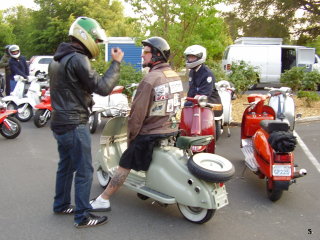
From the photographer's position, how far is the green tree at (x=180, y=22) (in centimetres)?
1138

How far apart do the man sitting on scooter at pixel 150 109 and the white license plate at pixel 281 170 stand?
1192mm

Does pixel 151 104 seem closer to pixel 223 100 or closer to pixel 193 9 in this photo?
pixel 223 100

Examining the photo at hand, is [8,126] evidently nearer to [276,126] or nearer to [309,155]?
[276,126]

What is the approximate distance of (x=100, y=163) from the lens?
4.74 meters

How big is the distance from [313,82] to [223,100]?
4163 millimetres

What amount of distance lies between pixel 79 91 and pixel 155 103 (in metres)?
0.75

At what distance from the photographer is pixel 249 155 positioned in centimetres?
522

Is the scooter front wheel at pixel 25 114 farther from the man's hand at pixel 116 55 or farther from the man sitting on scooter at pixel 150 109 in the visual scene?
the man's hand at pixel 116 55

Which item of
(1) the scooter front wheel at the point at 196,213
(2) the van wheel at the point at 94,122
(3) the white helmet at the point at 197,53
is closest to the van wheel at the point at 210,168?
(1) the scooter front wheel at the point at 196,213

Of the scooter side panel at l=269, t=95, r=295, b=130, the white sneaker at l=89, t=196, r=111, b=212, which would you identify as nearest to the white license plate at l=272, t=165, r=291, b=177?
the white sneaker at l=89, t=196, r=111, b=212

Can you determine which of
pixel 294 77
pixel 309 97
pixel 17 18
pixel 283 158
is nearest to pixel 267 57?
pixel 294 77

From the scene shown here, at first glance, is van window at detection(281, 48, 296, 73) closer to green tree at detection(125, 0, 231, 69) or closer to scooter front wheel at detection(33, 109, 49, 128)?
green tree at detection(125, 0, 231, 69)

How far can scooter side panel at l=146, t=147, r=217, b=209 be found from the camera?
12.1 feet

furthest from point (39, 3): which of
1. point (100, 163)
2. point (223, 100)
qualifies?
point (100, 163)
